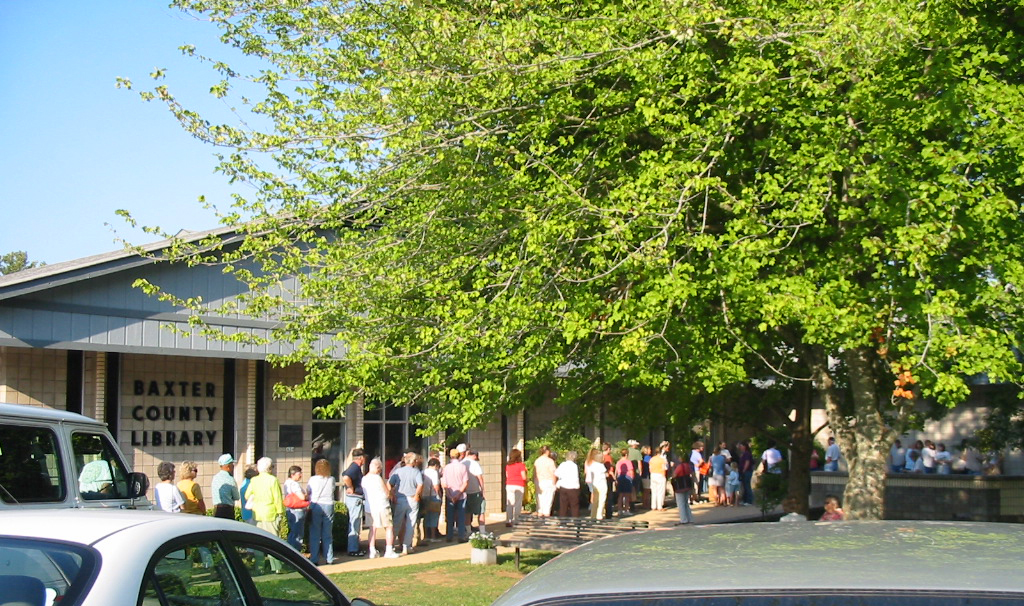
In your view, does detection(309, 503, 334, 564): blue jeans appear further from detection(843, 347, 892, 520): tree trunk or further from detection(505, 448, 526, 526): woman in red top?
detection(843, 347, 892, 520): tree trunk

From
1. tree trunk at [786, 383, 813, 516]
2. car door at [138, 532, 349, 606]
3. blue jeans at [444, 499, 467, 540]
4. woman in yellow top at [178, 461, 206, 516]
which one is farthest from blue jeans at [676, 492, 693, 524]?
car door at [138, 532, 349, 606]

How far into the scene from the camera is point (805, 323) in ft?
31.1

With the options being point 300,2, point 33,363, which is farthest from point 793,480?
point 33,363

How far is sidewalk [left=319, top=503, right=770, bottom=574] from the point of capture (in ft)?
52.1

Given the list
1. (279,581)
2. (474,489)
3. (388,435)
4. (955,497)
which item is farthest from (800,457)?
(279,581)

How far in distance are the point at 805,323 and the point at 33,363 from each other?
37.2 feet

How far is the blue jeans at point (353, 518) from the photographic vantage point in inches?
663

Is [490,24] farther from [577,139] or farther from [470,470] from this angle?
[470,470]

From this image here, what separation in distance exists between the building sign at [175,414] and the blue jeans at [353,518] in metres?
2.96

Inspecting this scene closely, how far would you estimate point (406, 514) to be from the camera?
1733 centimetres

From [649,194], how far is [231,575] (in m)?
6.37

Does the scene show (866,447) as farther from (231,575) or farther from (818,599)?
(818,599)

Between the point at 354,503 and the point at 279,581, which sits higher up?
the point at 279,581

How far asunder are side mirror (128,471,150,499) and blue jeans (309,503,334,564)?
6274 mm
